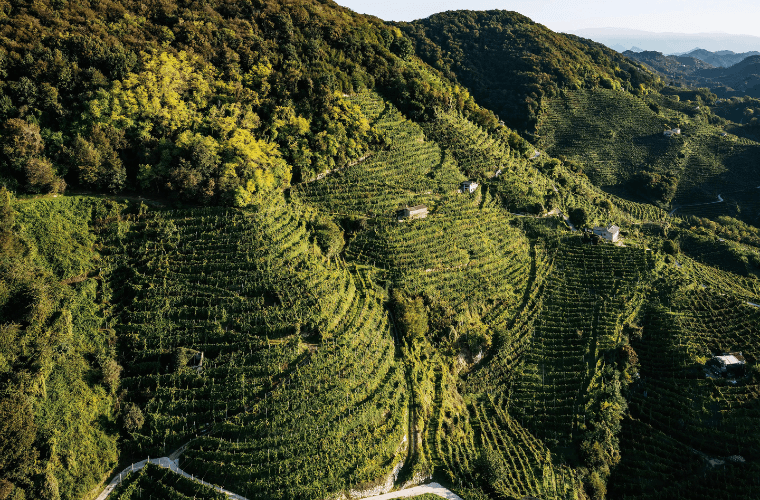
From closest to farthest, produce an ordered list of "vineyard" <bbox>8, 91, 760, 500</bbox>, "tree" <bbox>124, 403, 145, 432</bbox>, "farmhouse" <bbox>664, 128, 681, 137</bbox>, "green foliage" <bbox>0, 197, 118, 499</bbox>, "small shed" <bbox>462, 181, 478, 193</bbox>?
"green foliage" <bbox>0, 197, 118, 499</bbox> < "tree" <bbox>124, 403, 145, 432</bbox> < "vineyard" <bbox>8, 91, 760, 500</bbox> < "small shed" <bbox>462, 181, 478, 193</bbox> < "farmhouse" <bbox>664, 128, 681, 137</bbox>

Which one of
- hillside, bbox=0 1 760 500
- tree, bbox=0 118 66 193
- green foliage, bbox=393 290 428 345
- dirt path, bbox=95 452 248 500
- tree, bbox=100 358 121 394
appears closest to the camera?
dirt path, bbox=95 452 248 500

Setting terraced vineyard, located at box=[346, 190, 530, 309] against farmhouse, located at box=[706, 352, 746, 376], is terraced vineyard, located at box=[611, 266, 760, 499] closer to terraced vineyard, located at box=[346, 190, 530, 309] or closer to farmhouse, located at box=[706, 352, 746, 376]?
farmhouse, located at box=[706, 352, 746, 376]

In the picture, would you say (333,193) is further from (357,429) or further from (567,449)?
(567,449)

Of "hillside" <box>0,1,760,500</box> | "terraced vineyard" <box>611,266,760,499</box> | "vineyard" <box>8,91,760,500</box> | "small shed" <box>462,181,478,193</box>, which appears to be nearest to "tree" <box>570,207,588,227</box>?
"hillside" <box>0,1,760,500</box>

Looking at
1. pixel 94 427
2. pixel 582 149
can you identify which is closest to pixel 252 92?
pixel 94 427

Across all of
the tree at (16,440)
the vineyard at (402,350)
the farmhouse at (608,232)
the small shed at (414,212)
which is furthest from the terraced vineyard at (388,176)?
the tree at (16,440)
